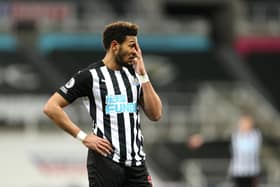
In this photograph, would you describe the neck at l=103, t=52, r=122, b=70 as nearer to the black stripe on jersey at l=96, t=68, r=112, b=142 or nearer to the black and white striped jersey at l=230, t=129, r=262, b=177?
the black stripe on jersey at l=96, t=68, r=112, b=142

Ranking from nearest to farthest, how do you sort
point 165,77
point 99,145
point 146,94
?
point 99,145
point 146,94
point 165,77

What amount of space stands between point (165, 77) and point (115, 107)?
64.9 feet

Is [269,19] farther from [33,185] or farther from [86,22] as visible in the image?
[33,185]

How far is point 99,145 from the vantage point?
6535mm

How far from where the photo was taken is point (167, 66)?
2691 cm

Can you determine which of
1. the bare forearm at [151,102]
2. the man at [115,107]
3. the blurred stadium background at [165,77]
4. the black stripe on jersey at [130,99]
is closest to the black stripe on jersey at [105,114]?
the man at [115,107]

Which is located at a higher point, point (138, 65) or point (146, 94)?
point (138, 65)

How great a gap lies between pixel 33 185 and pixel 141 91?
41.5ft

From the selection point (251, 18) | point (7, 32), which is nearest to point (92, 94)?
point (7, 32)

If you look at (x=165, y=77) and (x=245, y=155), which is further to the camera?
(x=165, y=77)

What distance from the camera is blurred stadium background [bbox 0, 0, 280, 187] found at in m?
20.0

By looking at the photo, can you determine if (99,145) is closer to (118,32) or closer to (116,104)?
(116,104)

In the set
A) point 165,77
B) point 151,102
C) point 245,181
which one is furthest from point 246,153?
point 165,77

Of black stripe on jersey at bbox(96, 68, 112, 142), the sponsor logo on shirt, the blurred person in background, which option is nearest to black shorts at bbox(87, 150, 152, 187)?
black stripe on jersey at bbox(96, 68, 112, 142)
